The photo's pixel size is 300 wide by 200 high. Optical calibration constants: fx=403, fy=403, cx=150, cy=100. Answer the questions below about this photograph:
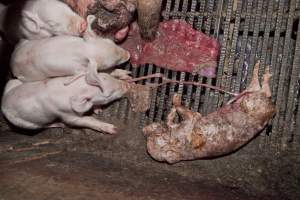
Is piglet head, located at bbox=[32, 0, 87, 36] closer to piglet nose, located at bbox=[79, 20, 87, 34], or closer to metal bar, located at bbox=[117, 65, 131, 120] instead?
piglet nose, located at bbox=[79, 20, 87, 34]

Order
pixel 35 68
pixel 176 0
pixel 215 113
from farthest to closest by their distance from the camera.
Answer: pixel 176 0 < pixel 35 68 < pixel 215 113

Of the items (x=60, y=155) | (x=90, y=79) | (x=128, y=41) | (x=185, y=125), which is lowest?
(x=60, y=155)

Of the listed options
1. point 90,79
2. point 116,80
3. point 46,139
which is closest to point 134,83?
point 116,80

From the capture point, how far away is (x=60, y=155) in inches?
128

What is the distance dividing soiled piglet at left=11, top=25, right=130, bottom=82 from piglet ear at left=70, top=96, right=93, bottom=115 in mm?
196

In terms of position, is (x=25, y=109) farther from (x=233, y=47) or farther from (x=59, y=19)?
(x=233, y=47)

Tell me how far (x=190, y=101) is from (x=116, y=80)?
65 centimetres

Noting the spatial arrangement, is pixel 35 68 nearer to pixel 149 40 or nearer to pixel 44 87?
pixel 44 87

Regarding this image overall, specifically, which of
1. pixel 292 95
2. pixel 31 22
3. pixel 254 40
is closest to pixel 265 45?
pixel 254 40

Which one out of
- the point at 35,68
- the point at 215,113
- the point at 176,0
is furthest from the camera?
the point at 176,0

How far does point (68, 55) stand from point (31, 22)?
1.70ft

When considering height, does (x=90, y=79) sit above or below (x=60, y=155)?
above

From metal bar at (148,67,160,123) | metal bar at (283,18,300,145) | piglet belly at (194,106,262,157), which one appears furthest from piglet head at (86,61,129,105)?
metal bar at (283,18,300,145)

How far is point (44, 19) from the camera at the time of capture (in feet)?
10.9
